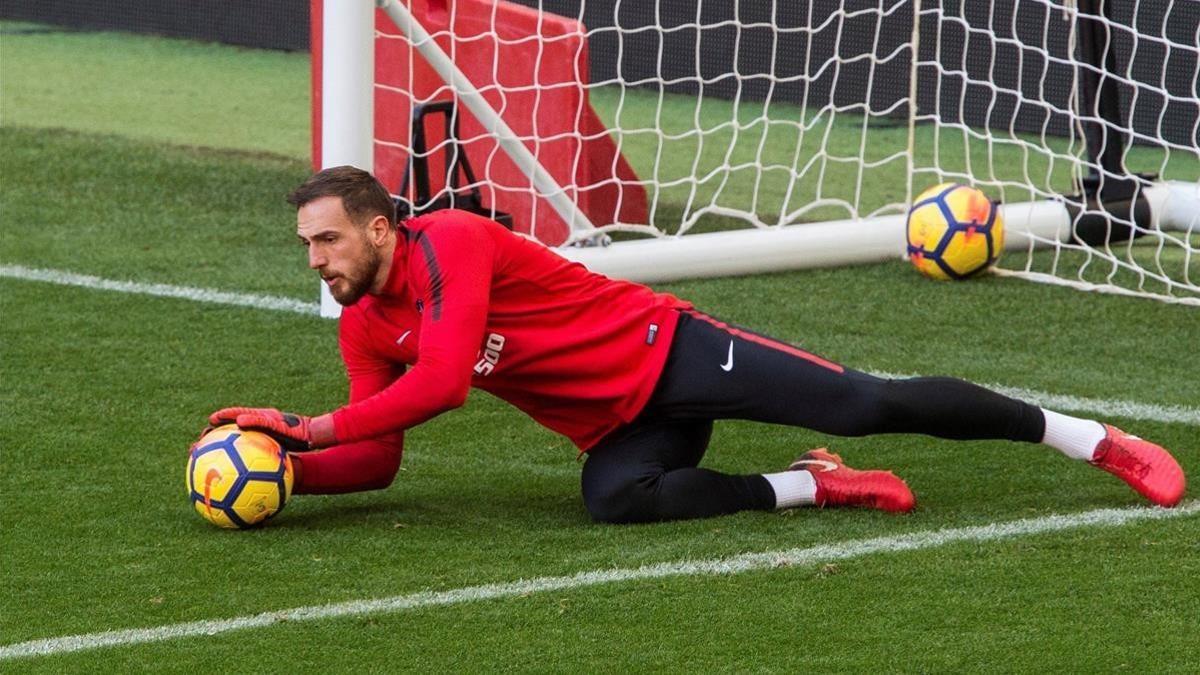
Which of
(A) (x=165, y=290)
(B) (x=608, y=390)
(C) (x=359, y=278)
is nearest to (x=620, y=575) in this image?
(B) (x=608, y=390)

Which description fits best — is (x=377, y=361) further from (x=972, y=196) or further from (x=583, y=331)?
(x=972, y=196)

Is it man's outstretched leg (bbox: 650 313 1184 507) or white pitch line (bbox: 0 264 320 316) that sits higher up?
man's outstretched leg (bbox: 650 313 1184 507)

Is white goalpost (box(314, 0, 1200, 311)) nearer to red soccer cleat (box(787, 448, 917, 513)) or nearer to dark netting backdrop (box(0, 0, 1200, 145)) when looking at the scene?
dark netting backdrop (box(0, 0, 1200, 145))

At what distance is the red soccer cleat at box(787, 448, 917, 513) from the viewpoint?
179 inches

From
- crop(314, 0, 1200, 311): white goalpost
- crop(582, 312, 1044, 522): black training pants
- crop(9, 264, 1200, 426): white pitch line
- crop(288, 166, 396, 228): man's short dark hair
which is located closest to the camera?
crop(288, 166, 396, 228): man's short dark hair

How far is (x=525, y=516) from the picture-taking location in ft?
15.2

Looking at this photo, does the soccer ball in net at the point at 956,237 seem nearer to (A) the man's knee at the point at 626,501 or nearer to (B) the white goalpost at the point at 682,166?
(B) the white goalpost at the point at 682,166

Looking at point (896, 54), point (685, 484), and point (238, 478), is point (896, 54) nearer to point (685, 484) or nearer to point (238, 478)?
point (685, 484)

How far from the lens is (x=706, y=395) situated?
451 cm

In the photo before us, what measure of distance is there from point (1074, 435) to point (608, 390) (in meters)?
1.11

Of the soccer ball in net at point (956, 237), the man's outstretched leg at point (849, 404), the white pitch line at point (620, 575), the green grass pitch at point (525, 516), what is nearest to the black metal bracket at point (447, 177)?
the green grass pitch at point (525, 516)

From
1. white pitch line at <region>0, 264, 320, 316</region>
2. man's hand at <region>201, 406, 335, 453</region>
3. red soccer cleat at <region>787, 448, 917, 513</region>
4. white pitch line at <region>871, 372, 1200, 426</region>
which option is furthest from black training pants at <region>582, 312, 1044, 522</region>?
white pitch line at <region>0, 264, 320, 316</region>

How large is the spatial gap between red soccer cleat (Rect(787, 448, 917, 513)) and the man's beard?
3.80 feet

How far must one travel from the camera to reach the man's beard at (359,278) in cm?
422
